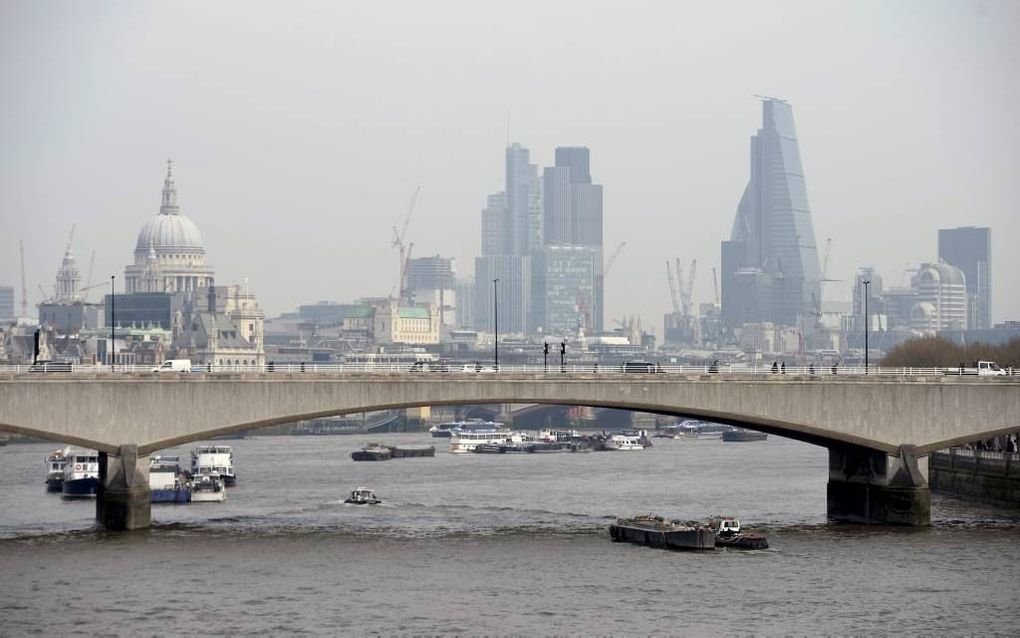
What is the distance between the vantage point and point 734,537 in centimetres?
9562

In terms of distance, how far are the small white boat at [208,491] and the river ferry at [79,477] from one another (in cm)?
640

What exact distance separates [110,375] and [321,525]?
1482cm

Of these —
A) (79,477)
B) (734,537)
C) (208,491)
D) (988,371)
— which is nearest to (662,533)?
(734,537)

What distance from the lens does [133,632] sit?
7044 cm

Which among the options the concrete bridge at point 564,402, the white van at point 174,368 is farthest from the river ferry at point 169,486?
the concrete bridge at point 564,402

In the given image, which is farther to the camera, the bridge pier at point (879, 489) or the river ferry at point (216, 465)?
the river ferry at point (216, 465)

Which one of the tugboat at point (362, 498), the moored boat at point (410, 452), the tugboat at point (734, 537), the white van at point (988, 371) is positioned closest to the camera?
the tugboat at point (734, 537)

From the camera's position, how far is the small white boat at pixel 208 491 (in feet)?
405

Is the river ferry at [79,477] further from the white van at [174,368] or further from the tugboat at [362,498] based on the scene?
the tugboat at [362,498]

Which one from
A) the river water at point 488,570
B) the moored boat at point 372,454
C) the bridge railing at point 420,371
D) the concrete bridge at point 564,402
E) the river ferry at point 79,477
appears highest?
the bridge railing at point 420,371

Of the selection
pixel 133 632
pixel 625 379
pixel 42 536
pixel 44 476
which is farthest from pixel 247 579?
pixel 44 476

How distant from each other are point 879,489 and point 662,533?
16652mm

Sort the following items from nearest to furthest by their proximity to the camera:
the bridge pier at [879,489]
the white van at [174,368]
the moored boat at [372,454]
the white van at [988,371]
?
1. the bridge pier at [879,489]
2. the white van at [174,368]
3. the white van at [988,371]
4. the moored boat at [372,454]

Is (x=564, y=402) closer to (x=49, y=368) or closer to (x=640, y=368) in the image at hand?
(x=640, y=368)
